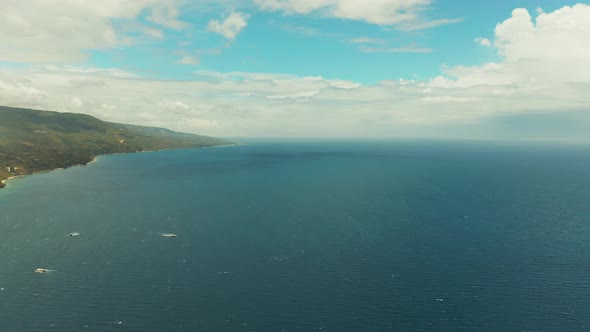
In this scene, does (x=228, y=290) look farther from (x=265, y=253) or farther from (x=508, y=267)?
(x=508, y=267)

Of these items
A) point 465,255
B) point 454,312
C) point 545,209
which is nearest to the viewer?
point 454,312

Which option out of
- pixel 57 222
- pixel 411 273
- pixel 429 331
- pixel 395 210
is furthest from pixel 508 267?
pixel 57 222

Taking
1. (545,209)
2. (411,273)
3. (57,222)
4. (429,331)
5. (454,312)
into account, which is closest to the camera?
(429,331)

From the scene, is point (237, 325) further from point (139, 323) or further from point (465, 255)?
point (465, 255)

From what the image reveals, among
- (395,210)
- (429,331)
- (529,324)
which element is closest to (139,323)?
(429,331)

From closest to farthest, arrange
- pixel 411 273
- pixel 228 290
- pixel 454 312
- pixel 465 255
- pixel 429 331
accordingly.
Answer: pixel 429 331
pixel 454 312
pixel 228 290
pixel 411 273
pixel 465 255

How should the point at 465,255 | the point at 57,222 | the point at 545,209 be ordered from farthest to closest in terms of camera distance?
the point at 545,209, the point at 57,222, the point at 465,255

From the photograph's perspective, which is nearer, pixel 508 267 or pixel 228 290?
pixel 228 290

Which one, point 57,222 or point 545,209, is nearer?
point 57,222
